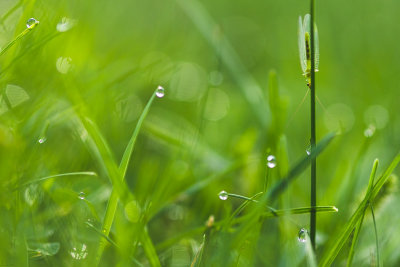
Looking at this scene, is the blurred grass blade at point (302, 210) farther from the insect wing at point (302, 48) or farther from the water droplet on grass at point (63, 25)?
the water droplet on grass at point (63, 25)

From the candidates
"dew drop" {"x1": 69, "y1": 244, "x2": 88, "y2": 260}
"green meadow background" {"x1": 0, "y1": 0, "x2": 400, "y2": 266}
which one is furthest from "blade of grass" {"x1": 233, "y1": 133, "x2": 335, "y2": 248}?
"dew drop" {"x1": 69, "y1": 244, "x2": 88, "y2": 260}

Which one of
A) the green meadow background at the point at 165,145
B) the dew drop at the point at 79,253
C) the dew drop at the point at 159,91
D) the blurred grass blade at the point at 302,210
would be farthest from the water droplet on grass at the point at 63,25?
the blurred grass blade at the point at 302,210

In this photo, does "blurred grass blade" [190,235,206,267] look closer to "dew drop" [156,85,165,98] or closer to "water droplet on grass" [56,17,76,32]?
"dew drop" [156,85,165,98]

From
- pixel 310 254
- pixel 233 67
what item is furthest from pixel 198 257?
pixel 233 67

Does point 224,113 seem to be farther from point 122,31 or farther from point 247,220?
point 247,220

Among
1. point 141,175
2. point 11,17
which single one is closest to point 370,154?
point 141,175

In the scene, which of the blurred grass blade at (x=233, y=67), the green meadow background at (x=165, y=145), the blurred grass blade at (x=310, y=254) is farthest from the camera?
the blurred grass blade at (x=233, y=67)

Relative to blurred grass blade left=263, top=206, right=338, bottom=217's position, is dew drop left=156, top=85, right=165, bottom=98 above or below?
above

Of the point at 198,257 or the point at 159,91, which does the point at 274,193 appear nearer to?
the point at 198,257
